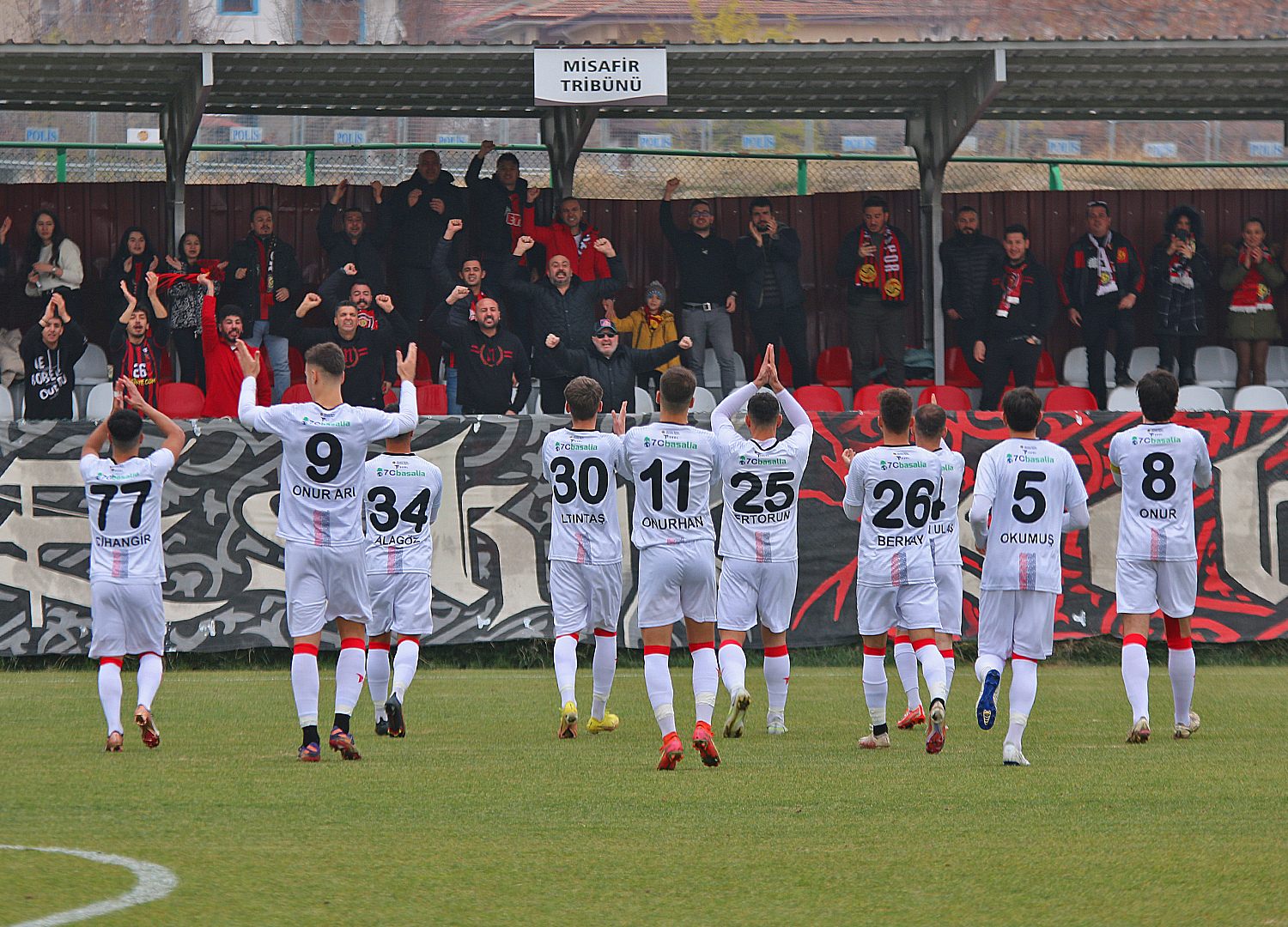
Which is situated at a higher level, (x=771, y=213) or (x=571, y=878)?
(x=771, y=213)

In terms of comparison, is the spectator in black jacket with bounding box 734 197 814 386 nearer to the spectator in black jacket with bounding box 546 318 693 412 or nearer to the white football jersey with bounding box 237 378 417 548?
the spectator in black jacket with bounding box 546 318 693 412

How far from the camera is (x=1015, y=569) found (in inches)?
332

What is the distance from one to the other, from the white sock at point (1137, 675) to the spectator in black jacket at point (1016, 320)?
7674 mm

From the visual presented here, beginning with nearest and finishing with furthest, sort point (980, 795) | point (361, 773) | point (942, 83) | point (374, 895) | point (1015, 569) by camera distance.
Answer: point (374, 895) < point (980, 795) < point (361, 773) < point (1015, 569) < point (942, 83)

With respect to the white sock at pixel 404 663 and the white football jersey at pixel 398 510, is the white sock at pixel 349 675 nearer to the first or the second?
the white sock at pixel 404 663

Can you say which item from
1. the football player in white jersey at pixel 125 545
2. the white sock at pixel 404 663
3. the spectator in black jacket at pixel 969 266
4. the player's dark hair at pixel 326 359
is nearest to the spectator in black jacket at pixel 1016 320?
the spectator in black jacket at pixel 969 266

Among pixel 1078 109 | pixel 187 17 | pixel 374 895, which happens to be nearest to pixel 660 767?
pixel 374 895

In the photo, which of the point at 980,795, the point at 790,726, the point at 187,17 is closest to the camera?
the point at 980,795

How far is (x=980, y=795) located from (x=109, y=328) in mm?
12940

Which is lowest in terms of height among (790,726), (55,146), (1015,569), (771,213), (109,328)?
(790,726)

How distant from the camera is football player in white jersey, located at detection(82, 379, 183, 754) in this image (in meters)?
9.01

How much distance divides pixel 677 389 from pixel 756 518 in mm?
1131

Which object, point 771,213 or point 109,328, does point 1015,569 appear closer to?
point 771,213

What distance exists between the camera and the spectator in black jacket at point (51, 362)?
15602 millimetres
